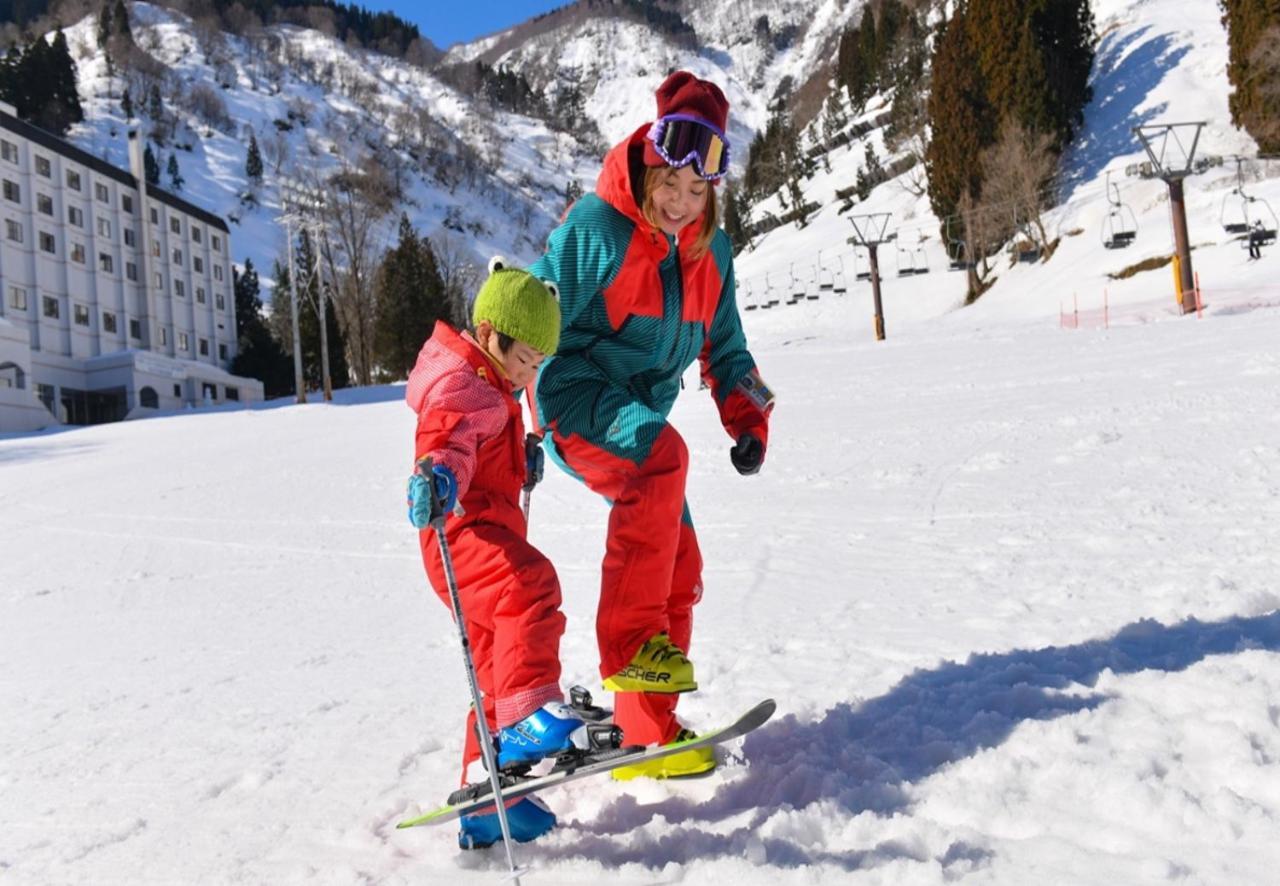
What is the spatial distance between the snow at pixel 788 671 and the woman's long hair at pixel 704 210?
1260 millimetres

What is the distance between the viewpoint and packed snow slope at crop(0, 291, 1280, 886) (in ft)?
5.75

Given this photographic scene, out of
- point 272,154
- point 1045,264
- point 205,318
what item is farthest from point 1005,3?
point 272,154

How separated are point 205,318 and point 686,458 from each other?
62.5m

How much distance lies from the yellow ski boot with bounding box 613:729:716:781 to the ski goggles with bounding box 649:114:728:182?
4.62ft

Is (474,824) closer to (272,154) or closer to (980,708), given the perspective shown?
(980,708)

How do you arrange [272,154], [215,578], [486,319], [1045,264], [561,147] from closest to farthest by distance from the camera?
1. [486,319]
2. [215,578]
3. [1045,264]
4. [272,154]
5. [561,147]

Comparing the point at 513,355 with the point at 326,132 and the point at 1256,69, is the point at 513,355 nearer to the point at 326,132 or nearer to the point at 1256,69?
the point at 1256,69

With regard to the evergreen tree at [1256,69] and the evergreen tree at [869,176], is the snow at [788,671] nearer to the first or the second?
the evergreen tree at [1256,69]

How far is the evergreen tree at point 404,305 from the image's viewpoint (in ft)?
180

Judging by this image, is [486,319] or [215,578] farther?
[215,578]

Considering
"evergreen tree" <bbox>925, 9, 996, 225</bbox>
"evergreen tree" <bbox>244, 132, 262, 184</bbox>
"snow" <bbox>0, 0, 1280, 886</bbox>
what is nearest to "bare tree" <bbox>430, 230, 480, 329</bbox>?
"evergreen tree" <bbox>925, 9, 996, 225</bbox>

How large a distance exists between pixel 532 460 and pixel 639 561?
36cm

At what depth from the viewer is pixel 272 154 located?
11606 cm

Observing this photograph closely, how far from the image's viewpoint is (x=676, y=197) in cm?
240
